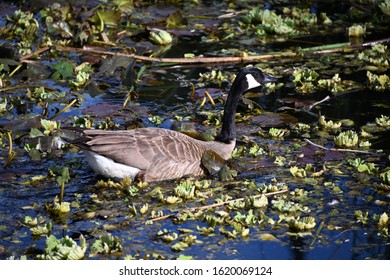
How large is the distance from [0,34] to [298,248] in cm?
725

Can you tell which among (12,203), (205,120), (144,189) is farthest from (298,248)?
(205,120)

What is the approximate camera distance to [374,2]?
12.9 meters

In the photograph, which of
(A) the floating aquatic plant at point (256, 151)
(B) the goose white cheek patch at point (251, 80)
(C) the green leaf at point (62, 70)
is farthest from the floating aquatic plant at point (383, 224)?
(C) the green leaf at point (62, 70)

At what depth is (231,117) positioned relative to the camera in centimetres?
856

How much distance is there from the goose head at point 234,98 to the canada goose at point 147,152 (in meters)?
0.03

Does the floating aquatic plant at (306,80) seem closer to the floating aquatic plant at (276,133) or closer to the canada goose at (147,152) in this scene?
the floating aquatic plant at (276,133)

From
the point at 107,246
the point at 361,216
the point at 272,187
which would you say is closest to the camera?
the point at 107,246

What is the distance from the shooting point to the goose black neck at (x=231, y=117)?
8492 millimetres

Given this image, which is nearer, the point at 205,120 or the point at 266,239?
the point at 266,239

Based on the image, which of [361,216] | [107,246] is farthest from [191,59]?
[107,246]

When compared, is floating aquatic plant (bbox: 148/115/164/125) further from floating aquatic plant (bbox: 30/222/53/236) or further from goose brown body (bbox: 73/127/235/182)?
floating aquatic plant (bbox: 30/222/53/236)

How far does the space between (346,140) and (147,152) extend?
2.12 metres

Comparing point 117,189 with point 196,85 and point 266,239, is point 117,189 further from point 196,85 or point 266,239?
point 196,85

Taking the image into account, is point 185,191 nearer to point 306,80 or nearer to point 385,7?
point 306,80
